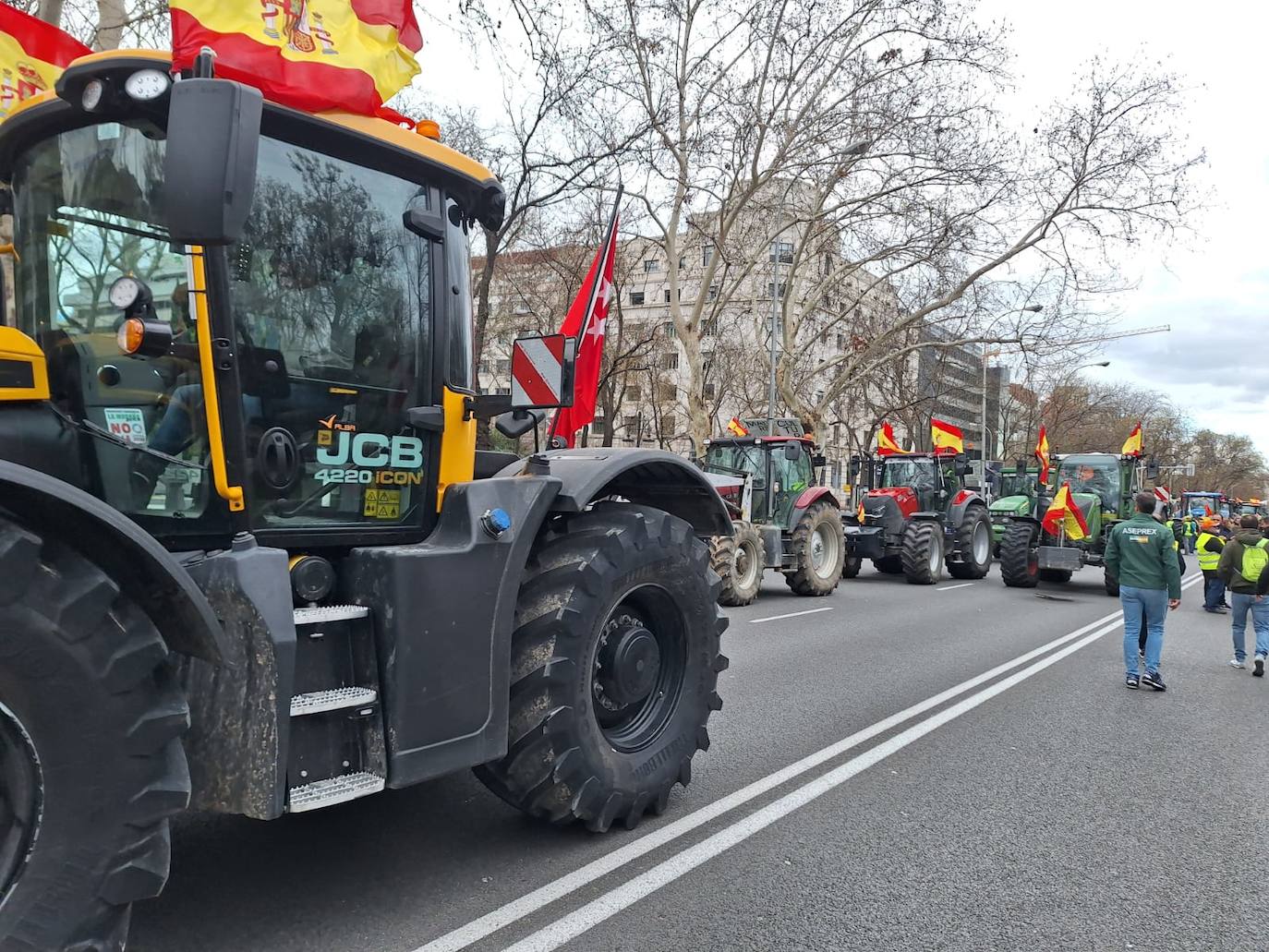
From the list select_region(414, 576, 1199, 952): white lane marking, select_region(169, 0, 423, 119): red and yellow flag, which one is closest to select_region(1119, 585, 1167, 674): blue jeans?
select_region(414, 576, 1199, 952): white lane marking

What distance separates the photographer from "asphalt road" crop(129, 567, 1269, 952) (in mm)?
3156

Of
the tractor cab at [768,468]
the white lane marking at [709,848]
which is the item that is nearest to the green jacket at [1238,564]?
the white lane marking at [709,848]

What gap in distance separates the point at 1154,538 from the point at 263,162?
7967mm

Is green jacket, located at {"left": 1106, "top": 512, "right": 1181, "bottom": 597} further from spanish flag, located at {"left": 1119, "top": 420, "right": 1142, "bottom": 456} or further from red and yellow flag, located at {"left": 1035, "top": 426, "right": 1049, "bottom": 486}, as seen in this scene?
spanish flag, located at {"left": 1119, "top": 420, "right": 1142, "bottom": 456}

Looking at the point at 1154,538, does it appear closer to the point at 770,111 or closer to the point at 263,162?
the point at 263,162

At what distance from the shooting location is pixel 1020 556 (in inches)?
659

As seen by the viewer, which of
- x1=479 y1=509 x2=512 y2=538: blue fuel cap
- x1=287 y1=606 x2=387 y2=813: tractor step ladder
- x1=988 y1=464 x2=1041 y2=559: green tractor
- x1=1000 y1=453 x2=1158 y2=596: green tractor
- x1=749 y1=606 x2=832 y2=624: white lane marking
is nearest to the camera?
x1=287 y1=606 x2=387 y2=813: tractor step ladder

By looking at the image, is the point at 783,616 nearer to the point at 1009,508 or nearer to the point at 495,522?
the point at 495,522

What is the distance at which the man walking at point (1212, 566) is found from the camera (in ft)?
48.4

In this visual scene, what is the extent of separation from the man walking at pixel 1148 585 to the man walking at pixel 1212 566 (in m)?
8.10

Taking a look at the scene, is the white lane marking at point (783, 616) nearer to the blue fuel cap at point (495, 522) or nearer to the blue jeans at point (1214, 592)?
the blue jeans at point (1214, 592)

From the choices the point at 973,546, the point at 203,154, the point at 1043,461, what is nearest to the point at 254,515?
the point at 203,154

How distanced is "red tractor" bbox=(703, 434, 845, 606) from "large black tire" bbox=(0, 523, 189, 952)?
37.8ft

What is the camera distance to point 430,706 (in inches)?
123
